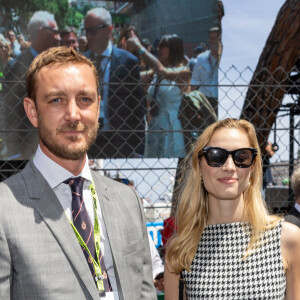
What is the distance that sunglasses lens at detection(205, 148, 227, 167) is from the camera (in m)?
1.98

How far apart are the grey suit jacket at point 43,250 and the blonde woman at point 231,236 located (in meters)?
0.45

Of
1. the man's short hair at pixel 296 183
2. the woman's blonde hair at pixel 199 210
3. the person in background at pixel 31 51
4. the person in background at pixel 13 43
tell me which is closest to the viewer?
the woman's blonde hair at pixel 199 210

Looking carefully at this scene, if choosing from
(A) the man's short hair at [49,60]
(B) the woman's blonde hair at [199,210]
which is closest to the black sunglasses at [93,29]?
(B) the woman's blonde hair at [199,210]

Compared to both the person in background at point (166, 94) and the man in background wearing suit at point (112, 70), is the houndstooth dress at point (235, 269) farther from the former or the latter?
the man in background wearing suit at point (112, 70)

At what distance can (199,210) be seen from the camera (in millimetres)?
2166

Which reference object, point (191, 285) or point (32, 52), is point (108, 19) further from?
point (191, 285)

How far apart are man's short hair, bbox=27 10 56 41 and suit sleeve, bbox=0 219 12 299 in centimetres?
590

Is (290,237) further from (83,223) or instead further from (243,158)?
(83,223)

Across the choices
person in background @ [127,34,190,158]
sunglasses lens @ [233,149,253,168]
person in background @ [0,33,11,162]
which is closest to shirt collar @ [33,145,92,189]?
sunglasses lens @ [233,149,253,168]

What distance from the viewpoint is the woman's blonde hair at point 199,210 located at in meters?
2.02

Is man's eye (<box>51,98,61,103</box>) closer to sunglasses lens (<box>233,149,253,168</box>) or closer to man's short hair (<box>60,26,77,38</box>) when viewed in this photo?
sunglasses lens (<box>233,149,253,168</box>)

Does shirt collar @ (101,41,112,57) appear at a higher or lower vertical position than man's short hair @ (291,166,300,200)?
higher

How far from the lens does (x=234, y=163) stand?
198cm

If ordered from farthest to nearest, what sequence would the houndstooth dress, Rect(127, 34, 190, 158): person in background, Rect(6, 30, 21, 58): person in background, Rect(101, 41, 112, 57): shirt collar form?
Rect(101, 41, 112, 57): shirt collar < Rect(6, 30, 21, 58): person in background < Rect(127, 34, 190, 158): person in background < the houndstooth dress
